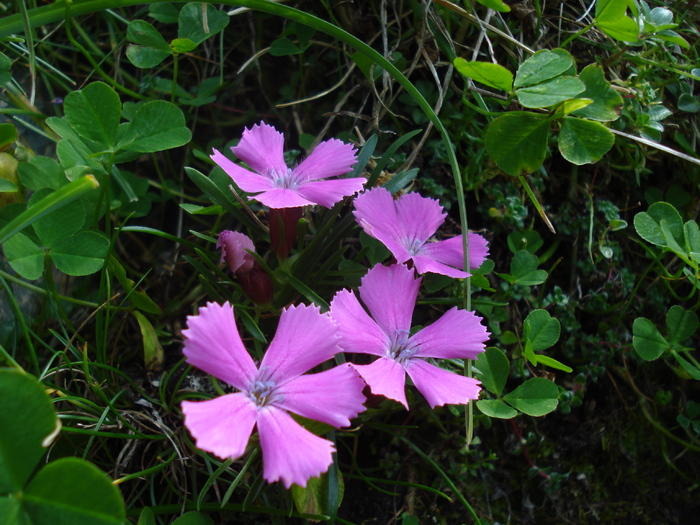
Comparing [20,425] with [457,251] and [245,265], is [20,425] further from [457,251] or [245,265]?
[457,251]

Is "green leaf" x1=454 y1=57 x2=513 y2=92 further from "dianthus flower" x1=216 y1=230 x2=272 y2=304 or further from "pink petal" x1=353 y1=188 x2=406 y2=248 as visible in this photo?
"dianthus flower" x1=216 y1=230 x2=272 y2=304

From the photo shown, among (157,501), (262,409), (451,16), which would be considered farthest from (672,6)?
(157,501)

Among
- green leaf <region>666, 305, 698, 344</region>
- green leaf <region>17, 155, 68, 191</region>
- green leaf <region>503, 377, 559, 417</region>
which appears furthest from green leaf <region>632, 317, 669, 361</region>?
green leaf <region>17, 155, 68, 191</region>

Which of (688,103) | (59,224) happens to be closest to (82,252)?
(59,224)

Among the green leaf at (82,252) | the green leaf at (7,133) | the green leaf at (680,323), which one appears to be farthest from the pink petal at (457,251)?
the green leaf at (7,133)

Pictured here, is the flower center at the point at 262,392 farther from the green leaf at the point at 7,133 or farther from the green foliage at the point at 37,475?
the green leaf at the point at 7,133
